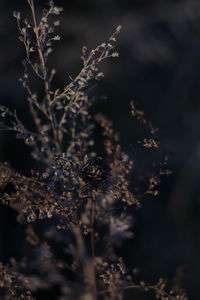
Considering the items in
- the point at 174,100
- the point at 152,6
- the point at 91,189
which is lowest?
the point at 91,189

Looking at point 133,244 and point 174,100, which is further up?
point 174,100

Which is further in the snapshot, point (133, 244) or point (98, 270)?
point (133, 244)

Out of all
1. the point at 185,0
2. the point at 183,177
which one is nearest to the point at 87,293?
the point at 183,177

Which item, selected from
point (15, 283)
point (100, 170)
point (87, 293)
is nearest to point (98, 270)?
point (15, 283)

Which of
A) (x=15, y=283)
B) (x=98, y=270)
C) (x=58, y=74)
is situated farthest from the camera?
(x=58, y=74)

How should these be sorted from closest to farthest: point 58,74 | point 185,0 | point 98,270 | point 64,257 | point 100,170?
1. point 100,170
2. point 98,270
3. point 64,257
4. point 185,0
5. point 58,74

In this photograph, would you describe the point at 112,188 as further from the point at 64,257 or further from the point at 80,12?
the point at 80,12
